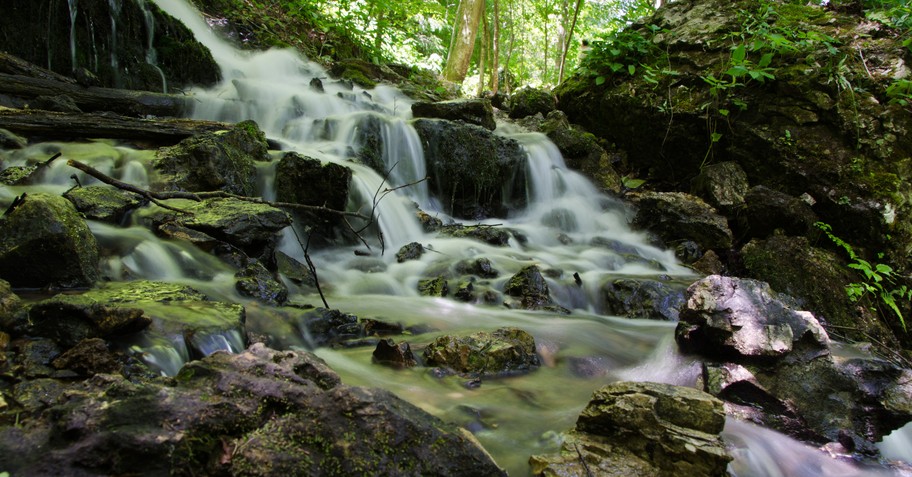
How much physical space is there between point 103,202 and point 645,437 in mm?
4668

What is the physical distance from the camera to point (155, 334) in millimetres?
2443

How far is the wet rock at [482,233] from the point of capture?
724cm

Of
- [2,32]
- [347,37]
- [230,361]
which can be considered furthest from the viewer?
[347,37]

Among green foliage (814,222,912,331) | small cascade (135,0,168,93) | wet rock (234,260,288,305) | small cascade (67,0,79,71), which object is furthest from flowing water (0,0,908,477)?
green foliage (814,222,912,331)

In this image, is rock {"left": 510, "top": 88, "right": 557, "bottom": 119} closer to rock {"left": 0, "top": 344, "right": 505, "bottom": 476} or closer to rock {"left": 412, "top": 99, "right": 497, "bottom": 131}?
rock {"left": 412, "top": 99, "right": 497, "bottom": 131}

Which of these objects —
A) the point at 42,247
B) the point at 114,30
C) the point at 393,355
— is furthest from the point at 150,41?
the point at 393,355

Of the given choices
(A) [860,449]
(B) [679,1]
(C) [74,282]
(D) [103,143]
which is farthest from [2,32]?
(B) [679,1]

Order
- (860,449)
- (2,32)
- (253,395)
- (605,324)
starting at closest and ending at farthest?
(253,395)
(860,449)
(605,324)
(2,32)

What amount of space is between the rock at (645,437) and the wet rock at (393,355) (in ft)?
4.32

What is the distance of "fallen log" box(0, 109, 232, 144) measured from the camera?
5.22m

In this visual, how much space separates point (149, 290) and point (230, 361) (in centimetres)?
177

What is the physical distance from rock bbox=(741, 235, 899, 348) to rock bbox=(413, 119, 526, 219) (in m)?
4.21

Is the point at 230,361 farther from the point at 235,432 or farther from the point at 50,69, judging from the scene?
the point at 50,69

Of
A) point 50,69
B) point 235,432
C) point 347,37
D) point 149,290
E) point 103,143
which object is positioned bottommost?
point 149,290
